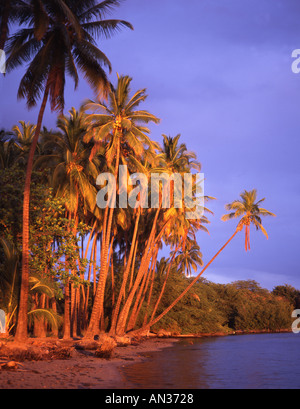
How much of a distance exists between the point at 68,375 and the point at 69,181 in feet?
48.8

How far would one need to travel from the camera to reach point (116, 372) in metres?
15.3

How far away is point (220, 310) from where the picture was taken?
55.2 meters

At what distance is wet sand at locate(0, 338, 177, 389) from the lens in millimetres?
11062

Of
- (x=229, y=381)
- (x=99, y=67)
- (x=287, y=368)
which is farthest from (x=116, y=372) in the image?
(x=99, y=67)

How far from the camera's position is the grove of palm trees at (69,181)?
58.6 ft

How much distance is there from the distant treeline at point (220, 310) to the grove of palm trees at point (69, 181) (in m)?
1.88

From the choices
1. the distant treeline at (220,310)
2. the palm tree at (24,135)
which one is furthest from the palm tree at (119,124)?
the distant treeline at (220,310)

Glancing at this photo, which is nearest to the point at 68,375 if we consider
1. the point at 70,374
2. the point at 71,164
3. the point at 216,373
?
the point at 70,374
